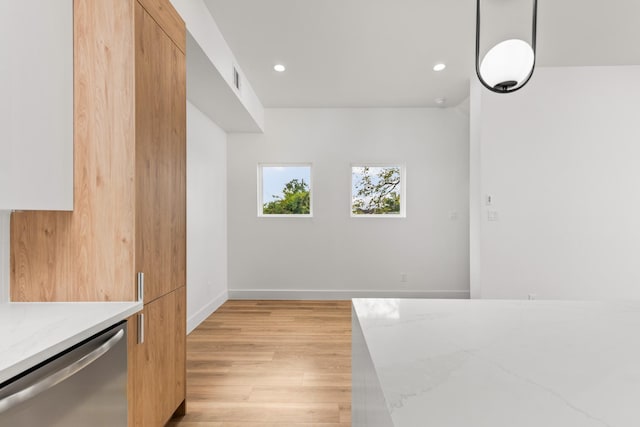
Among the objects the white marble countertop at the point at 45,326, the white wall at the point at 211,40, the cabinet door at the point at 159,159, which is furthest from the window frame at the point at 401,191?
the white marble countertop at the point at 45,326

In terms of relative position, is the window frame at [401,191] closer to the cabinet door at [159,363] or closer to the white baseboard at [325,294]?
the white baseboard at [325,294]

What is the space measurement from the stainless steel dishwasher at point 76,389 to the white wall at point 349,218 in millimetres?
3306

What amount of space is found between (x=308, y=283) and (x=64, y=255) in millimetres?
3436

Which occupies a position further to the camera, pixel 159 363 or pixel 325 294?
pixel 325 294

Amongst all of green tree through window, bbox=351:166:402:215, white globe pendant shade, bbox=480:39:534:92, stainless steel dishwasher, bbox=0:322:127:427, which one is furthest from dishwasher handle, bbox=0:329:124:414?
green tree through window, bbox=351:166:402:215

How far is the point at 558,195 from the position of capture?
3393mm

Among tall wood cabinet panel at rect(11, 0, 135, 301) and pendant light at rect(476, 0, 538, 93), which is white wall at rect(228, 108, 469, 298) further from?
tall wood cabinet panel at rect(11, 0, 135, 301)

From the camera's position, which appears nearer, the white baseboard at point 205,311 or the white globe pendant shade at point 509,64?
the white globe pendant shade at point 509,64

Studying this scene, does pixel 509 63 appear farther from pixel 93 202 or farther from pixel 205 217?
pixel 205 217

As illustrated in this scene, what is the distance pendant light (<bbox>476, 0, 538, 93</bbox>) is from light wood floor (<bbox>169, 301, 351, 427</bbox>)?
197 centimetres

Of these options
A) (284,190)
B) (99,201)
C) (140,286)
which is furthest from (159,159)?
(284,190)

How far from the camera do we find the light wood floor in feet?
6.41

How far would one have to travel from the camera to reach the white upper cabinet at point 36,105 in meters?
1.12

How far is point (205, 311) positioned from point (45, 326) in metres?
2.81
